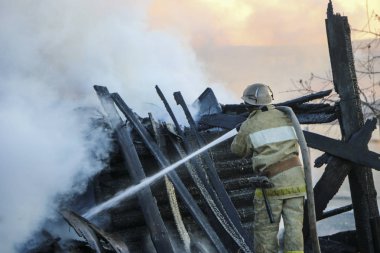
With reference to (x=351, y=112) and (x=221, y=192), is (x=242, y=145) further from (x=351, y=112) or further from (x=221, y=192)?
(x=351, y=112)

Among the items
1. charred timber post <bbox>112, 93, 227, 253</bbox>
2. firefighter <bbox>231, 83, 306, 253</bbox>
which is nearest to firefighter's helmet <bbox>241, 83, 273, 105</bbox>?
firefighter <bbox>231, 83, 306, 253</bbox>

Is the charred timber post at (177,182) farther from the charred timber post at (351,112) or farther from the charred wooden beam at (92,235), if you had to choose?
the charred timber post at (351,112)

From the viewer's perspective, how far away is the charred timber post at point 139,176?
14.9 ft

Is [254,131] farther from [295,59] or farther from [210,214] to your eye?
[295,59]

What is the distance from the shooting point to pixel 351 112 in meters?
5.87

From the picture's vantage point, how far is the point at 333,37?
604 centimetres

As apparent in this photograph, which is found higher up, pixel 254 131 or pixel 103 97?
pixel 103 97

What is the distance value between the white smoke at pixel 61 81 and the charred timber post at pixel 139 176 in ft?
0.89

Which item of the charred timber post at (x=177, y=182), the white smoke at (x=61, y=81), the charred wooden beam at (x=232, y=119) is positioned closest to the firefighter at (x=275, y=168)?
the charred timber post at (x=177, y=182)

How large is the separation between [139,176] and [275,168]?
1.62m

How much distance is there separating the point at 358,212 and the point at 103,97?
3740 mm

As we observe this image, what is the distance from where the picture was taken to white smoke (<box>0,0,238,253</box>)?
4.50m

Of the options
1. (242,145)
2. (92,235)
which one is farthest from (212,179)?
(92,235)

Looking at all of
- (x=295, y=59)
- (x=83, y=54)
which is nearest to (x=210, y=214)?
(x=83, y=54)
